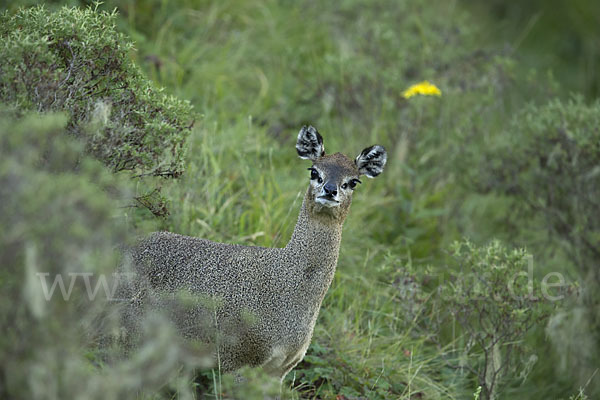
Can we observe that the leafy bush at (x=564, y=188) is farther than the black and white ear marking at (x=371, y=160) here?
Yes

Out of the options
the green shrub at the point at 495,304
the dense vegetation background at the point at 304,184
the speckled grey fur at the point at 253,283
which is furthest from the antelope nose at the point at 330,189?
the green shrub at the point at 495,304

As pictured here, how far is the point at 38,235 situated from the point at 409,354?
367 centimetres

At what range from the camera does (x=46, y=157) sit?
3.18 m

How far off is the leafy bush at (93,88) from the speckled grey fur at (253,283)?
54cm

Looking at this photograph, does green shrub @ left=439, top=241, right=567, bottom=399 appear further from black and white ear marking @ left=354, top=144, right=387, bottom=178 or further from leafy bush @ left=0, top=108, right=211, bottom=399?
leafy bush @ left=0, top=108, right=211, bottom=399

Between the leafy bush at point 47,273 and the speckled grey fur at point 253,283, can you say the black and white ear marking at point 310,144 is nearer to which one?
the speckled grey fur at point 253,283

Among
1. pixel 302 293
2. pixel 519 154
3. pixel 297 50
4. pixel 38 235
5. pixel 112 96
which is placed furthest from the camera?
pixel 297 50

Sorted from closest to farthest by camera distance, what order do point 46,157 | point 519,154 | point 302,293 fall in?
point 46,157, point 302,293, point 519,154

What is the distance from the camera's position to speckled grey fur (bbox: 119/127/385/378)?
4.27 meters

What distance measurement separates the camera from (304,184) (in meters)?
6.91

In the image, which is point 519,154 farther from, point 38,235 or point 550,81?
point 38,235


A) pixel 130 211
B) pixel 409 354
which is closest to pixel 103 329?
pixel 130 211

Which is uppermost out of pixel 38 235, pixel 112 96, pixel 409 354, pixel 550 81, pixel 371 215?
pixel 550 81

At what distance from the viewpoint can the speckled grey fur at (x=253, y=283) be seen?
427 centimetres
